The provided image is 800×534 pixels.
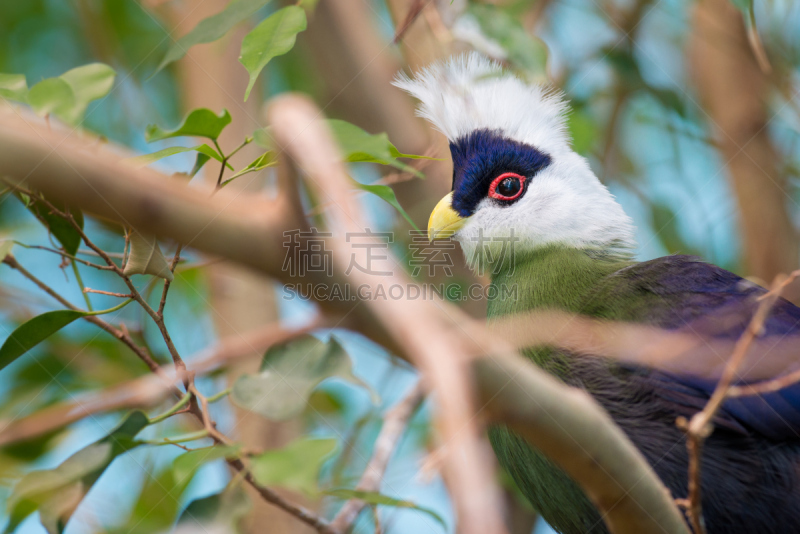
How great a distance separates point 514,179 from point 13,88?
1485 millimetres

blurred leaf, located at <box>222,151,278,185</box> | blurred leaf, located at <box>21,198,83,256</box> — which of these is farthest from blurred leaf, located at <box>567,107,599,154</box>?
blurred leaf, located at <box>21,198,83,256</box>

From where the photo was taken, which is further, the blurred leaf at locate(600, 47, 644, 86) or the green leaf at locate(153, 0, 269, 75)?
the blurred leaf at locate(600, 47, 644, 86)

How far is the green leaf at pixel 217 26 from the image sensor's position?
156cm

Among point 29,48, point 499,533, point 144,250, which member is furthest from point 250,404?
point 29,48

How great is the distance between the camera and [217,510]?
131 cm

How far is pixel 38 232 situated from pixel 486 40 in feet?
4.59

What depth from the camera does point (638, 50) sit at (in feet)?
11.3

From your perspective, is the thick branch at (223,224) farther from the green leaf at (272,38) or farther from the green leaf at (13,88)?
the green leaf at (272,38)

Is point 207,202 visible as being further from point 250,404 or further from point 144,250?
point 250,404

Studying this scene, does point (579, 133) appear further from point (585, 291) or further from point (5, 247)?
point (5, 247)

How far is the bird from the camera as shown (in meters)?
1.68

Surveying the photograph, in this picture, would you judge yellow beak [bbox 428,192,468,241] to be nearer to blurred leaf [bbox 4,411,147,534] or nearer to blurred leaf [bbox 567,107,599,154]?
blurred leaf [bbox 567,107,599,154]

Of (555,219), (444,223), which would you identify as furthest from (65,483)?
(555,219)

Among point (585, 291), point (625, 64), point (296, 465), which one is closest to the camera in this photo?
point (296, 465)
